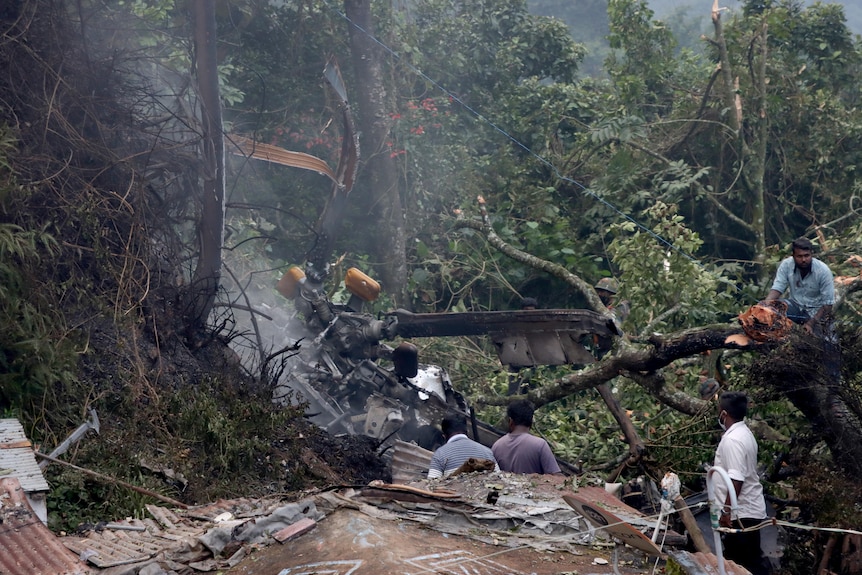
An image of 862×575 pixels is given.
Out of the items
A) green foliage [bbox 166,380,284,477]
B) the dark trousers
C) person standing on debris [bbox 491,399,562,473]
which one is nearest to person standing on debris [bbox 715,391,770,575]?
the dark trousers

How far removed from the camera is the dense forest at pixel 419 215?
6.45 meters

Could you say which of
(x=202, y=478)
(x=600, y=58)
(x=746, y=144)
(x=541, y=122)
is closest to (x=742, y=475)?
(x=202, y=478)

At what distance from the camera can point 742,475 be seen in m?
5.10

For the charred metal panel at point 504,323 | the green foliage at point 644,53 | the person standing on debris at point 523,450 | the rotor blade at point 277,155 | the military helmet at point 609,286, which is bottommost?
the person standing on debris at point 523,450

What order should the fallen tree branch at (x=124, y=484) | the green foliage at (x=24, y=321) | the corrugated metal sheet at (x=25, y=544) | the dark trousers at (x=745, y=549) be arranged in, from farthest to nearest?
the green foliage at (x=24, y=321), the fallen tree branch at (x=124, y=484), the dark trousers at (x=745, y=549), the corrugated metal sheet at (x=25, y=544)

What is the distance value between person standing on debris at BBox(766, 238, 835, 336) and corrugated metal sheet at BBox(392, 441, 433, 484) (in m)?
3.25

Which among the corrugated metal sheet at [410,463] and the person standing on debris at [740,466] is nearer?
the person standing on debris at [740,466]

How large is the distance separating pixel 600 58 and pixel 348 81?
17.6 meters

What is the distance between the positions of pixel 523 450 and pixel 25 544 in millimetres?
3152

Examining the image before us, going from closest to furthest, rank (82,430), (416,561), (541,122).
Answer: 1. (416,561)
2. (82,430)
3. (541,122)

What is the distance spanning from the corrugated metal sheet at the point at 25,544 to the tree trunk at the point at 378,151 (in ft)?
27.8

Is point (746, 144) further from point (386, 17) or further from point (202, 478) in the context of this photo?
point (202, 478)

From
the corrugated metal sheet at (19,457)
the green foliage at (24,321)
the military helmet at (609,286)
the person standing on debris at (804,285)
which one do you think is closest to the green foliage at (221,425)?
the green foliage at (24,321)

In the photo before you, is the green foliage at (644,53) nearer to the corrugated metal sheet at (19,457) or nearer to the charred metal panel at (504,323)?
the charred metal panel at (504,323)
